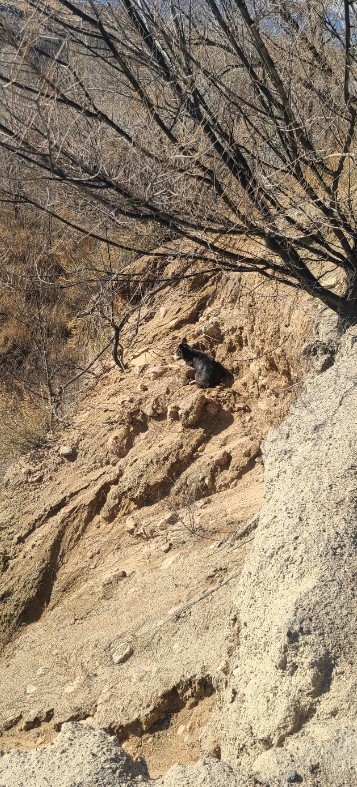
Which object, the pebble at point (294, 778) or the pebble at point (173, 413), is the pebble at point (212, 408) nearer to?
the pebble at point (173, 413)

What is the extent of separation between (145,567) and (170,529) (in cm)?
38

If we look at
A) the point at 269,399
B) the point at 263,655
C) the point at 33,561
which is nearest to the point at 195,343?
the point at 269,399

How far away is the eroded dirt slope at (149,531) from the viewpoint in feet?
14.3

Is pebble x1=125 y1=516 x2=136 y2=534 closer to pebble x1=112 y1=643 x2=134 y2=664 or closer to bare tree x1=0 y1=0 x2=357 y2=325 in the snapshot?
pebble x1=112 y1=643 x2=134 y2=664

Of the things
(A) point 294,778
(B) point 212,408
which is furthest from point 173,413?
(A) point 294,778

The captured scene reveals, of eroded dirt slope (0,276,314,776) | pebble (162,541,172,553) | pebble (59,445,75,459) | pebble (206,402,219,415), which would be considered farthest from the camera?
pebble (59,445,75,459)

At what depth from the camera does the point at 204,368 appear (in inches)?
271

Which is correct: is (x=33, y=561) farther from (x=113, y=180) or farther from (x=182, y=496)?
(x=113, y=180)

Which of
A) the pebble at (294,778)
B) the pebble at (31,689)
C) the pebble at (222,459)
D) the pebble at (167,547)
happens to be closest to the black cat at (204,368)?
the pebble at (222,459)

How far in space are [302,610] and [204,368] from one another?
12.5 ft

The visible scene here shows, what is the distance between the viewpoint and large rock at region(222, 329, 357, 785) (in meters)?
3.02

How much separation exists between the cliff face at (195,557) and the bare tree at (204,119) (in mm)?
892

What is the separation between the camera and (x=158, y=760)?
12.9ft

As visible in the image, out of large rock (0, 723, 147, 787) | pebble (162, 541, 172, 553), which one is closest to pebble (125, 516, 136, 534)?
pebble (162, 541, 172, 553)
